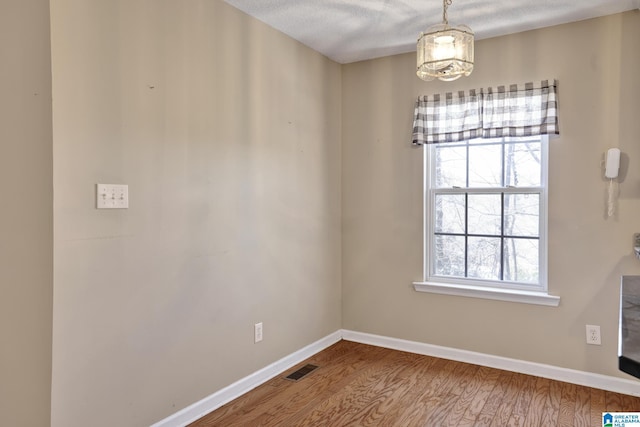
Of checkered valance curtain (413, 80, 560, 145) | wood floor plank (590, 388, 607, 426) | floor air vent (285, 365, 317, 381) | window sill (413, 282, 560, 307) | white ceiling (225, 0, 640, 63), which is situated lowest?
floor air vent (285, 365, 317, 381)

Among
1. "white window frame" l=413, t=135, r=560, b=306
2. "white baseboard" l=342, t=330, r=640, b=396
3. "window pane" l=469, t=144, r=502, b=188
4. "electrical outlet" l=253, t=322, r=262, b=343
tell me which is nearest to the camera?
"white baseboard" l=342, t=330, r=640, b=396

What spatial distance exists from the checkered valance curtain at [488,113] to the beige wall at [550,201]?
9 centimetres

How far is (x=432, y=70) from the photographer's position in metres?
2.03

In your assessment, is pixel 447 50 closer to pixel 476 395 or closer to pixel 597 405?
pixel 476 395

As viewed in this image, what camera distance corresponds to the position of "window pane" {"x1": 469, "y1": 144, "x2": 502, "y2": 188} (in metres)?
3.17

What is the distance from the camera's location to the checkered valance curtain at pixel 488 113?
2893 millimetres

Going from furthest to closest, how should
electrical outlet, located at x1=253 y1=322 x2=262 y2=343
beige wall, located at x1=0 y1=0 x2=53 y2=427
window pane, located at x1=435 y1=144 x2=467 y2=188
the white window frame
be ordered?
window pane, located at x1=435 y1=144 x2=467 y2=188 → the white window frame → electrical outlet, located at x1=253 y1=322 x2=262 y2=343 → beige wall, located at x1=0 y1=0 x2=53 y2=427


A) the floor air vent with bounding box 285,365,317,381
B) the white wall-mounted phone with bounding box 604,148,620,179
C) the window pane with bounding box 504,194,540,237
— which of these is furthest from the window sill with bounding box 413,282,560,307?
the floor air vent with bounding box 285,365,317,381

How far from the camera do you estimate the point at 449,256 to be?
339cm

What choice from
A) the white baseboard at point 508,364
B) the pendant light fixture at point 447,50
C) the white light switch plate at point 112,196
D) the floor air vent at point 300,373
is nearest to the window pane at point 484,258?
the white baseboard at point 508,364

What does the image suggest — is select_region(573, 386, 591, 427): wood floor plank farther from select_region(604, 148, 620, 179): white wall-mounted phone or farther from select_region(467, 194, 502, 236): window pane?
select_region(604, 148, 620, 179): white wall-mounted phone

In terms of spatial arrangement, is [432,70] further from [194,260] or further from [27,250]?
[27,250]

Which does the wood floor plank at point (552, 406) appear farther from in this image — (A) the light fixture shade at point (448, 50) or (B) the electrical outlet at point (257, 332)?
(A) the light fixture shade at point (448, 50)

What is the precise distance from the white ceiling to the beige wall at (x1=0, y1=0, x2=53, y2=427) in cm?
219
